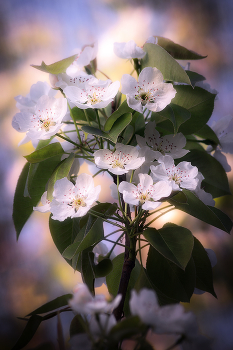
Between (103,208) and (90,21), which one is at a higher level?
(90,21)

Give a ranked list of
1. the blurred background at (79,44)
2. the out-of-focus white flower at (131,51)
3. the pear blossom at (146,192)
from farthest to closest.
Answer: the blurred background at (79,44) → the out-of-focus white flower at (131,51) → the pear blossom at (146,192)

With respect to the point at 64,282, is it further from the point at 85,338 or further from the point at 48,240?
the point at 85,338

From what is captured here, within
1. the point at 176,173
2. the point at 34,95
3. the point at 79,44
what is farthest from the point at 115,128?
the point at 79,44

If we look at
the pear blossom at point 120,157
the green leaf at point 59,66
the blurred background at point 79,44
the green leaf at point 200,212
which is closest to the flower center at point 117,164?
the pear blossom at point 120,157

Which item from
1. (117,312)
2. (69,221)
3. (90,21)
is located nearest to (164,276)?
(117,312)

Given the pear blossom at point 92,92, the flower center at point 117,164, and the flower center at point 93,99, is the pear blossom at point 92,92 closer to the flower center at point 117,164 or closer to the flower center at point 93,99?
the flower center at point 93,99

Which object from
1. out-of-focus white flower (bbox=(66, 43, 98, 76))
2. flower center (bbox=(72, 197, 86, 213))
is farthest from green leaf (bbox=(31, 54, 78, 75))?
flower center (bbox=(72, 197, 86, 213))
